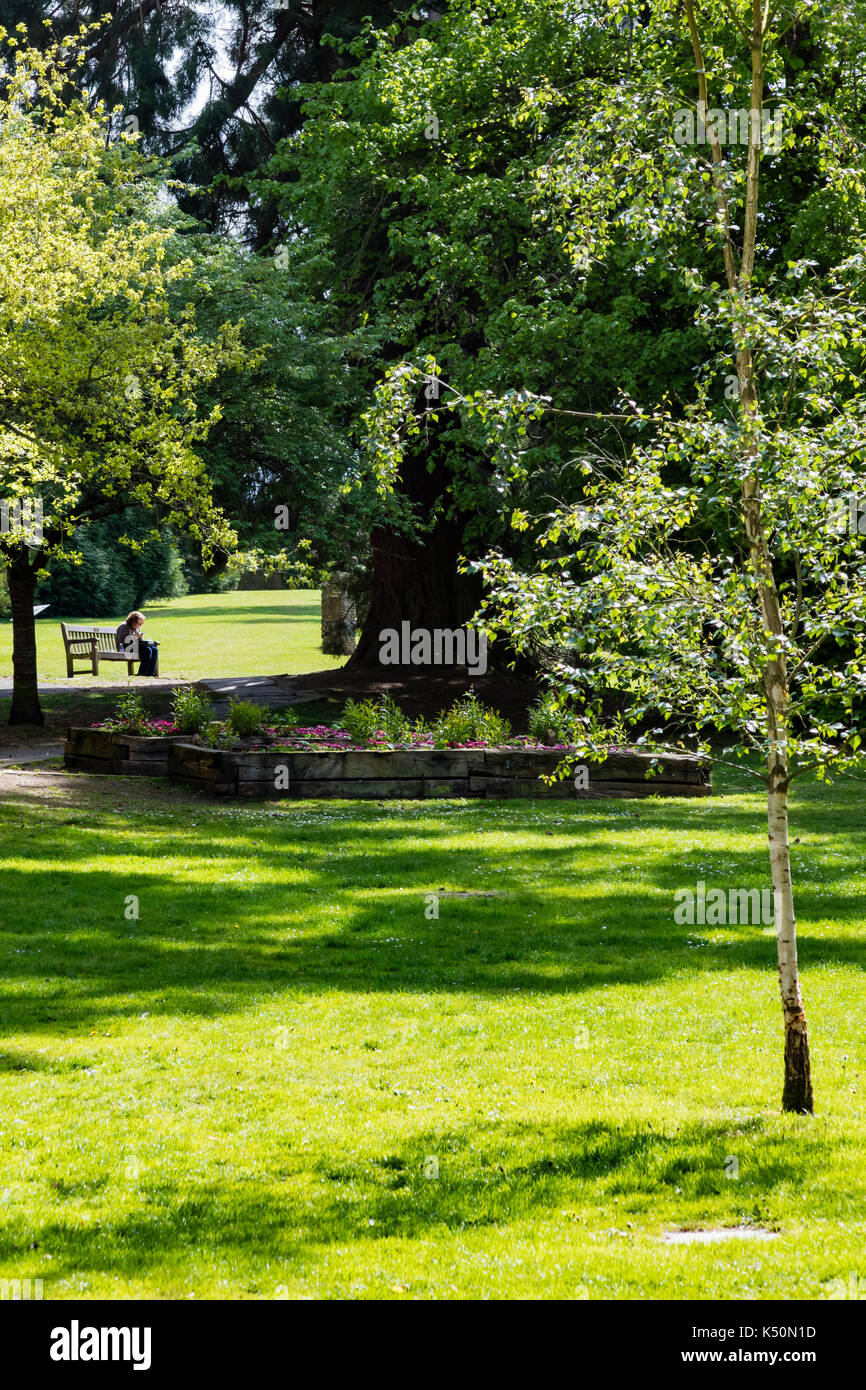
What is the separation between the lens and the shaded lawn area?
4852 mm

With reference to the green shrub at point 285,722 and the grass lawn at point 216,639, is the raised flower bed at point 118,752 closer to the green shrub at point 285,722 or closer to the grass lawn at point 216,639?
the green shrub at point 285,722

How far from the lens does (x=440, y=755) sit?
16.1 metres

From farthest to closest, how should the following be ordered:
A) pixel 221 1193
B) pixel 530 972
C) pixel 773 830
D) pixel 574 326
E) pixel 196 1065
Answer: pixel 574 326 < pixel 530 972 < pixel 196 1065 < pixel 773 830 < pixel 221 1193

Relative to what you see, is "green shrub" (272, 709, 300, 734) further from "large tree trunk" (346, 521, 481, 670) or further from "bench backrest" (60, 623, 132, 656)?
"bench backrest" (60, 623, 132, 656)

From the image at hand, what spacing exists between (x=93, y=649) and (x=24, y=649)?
24.4 feet

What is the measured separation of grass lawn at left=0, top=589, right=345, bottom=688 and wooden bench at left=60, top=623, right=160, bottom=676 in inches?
15.5

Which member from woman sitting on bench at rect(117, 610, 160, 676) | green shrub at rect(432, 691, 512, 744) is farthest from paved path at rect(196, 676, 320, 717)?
green shrub at rect(432, 691, 512, 744)

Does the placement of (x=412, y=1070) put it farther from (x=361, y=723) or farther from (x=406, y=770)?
(x=361, y=723)

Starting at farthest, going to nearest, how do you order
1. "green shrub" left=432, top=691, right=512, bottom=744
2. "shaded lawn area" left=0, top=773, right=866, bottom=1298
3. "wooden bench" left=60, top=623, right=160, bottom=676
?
1. "wooden bench" left=60, top=623, right=160, bottom=676
2. "green shrub" left=432, top=691, right=512, bottom=744
3. "shaded lawn area" left=0, top=773, right=866, bottom=1298

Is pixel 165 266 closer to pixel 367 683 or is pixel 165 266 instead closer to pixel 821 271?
pixel 367 683

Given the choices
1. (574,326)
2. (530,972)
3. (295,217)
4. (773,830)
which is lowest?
(530,972)
